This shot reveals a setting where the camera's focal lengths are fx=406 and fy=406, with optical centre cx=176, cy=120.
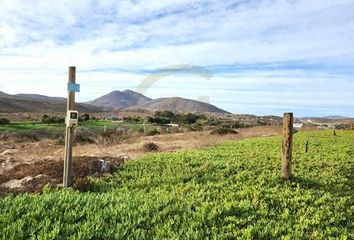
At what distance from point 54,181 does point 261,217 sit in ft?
21.3

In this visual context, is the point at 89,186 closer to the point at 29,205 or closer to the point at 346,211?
the point at 29,205

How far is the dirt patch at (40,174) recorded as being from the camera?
11.4m

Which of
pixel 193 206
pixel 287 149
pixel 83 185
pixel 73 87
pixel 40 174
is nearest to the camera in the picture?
pixel 193 206

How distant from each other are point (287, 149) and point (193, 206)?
4.71 m

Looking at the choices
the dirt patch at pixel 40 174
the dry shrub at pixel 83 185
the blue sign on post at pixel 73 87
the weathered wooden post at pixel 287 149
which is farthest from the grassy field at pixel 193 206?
the blue sign on post at pixel 73 87

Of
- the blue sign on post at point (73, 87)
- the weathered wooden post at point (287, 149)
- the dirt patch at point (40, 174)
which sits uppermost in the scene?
the blue sign on post at point (73, 87)

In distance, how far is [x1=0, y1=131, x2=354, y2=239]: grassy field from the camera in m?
6.58

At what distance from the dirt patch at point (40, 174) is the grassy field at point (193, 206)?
115 centimetres

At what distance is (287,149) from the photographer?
39.2 ft

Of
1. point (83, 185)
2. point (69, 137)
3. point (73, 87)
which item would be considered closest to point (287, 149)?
point (83, 185)

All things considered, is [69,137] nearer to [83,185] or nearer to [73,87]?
[73,87]

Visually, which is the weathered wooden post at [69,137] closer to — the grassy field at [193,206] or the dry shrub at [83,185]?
the dry shrub at [83,185]

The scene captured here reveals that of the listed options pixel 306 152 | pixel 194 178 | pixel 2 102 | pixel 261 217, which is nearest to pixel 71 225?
pixel 261 217

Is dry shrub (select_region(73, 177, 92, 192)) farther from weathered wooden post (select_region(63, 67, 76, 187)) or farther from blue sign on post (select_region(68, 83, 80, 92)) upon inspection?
blue sign on post (select_region(68, 83, 80, 92))
